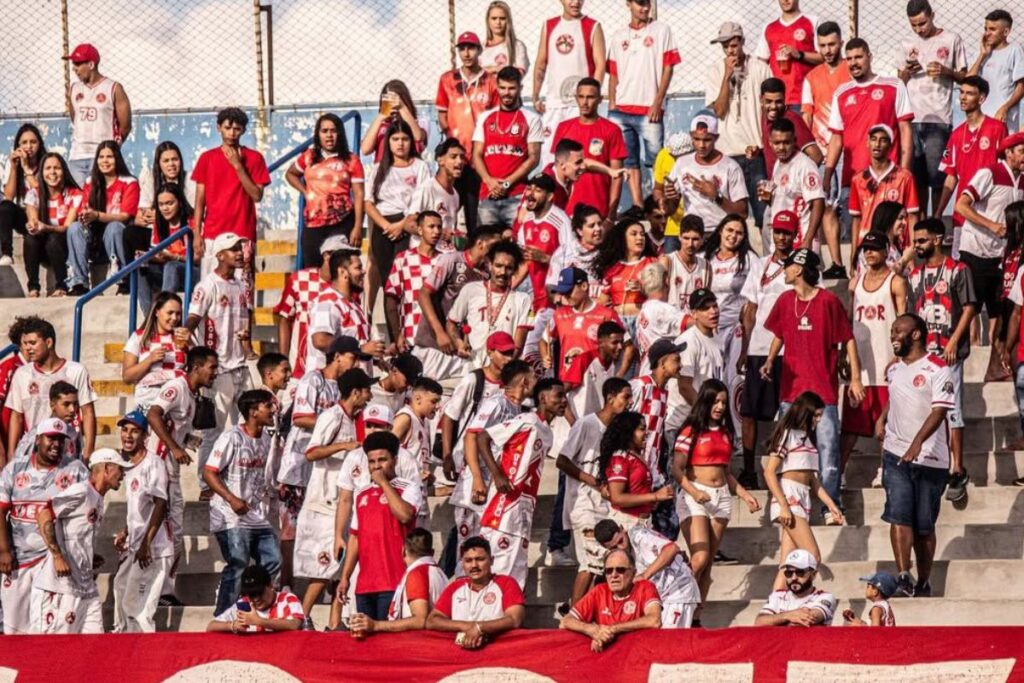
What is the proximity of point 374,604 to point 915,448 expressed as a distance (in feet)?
12.0

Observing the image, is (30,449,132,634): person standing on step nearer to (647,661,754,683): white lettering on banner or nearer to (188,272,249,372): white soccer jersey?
(188,272,249,372): white soccer jersey

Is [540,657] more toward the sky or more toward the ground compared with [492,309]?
more toward the ground

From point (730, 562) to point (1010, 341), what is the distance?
2.80m

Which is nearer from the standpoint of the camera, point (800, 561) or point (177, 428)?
point (800, 561)

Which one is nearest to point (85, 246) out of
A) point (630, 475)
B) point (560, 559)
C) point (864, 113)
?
point (560, 559)

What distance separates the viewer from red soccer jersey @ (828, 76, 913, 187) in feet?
56.6

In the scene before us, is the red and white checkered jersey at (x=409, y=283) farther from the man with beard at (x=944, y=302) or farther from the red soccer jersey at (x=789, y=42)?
the red soccer jersey at (x=789, y=42)

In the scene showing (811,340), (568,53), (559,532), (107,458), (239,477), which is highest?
(568,53)

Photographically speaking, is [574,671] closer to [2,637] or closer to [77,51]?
[2,637]

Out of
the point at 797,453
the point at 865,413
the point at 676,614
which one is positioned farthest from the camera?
the point at 865,413

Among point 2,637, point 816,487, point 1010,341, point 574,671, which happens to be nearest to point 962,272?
point 1010,341

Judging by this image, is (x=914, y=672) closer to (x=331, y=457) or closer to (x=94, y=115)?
(x=331, y=457)

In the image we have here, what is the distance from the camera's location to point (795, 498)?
13.7 meters

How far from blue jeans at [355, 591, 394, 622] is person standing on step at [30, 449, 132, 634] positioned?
6.47ft
